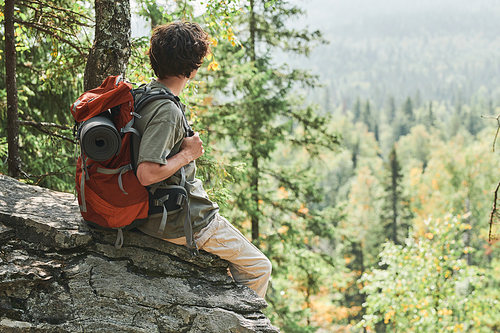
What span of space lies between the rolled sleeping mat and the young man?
154mm

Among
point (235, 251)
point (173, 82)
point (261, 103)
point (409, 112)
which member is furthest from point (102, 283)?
point (409, 112)

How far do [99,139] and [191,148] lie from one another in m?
0.54

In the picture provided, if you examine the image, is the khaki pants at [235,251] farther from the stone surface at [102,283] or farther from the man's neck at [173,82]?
the man's neck at [173,82]

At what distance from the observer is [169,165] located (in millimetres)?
2195

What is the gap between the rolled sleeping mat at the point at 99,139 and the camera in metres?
2.09

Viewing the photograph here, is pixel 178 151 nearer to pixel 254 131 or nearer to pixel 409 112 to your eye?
pixel 254 131

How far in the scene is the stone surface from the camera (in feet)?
7.95

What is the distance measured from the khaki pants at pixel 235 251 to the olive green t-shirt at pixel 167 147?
104mm

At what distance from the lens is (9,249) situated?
257 centimetres

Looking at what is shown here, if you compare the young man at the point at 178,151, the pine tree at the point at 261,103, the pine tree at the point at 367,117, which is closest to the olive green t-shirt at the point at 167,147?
the young man at the point at 178,151

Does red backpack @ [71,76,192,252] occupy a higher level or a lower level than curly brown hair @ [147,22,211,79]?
lower

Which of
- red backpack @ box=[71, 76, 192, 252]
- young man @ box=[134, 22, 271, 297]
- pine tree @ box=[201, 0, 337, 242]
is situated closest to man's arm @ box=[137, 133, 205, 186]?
young man @ box=[134, 22, 271, 297]

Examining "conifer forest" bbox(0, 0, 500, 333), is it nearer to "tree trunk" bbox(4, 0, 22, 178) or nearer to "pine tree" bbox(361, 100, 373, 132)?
"tree trunk" bbox(4, 0, 22, 178)

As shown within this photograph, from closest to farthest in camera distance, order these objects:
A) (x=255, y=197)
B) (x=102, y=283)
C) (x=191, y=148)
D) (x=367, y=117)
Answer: (x=191, y=148) < (x=102, y=283) < (x=255, y=197) < (x=367, y=117)
